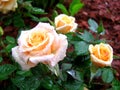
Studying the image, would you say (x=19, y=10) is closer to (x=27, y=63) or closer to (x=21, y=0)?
(x=21, y=0)

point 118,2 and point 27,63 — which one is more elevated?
point 27,63

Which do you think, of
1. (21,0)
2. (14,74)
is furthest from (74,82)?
(21,0)

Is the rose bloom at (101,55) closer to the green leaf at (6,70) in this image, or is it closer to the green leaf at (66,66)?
the green leaf at (66,66)

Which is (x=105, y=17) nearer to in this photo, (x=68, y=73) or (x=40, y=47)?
(x=68, y=73)

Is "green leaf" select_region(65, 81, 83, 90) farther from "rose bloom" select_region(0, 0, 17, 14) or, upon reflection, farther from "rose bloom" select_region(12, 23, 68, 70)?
"rose bloom" select_region(0, 0, 17, 14)

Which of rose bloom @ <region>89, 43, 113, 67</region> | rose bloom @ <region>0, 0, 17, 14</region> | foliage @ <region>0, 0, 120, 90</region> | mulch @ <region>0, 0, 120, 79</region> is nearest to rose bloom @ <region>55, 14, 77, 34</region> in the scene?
foliage @ <region>0, 0, 120, 90</region>

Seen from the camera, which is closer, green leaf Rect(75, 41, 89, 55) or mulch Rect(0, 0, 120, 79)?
green leaf Rect(75, 41, 89, 55)
